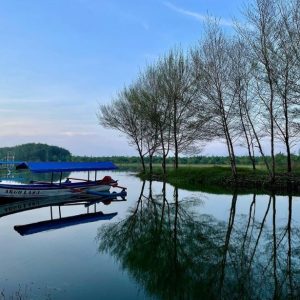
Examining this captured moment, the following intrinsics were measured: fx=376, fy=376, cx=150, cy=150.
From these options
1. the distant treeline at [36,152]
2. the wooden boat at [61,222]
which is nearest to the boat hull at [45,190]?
the wooden boat at [61,222]

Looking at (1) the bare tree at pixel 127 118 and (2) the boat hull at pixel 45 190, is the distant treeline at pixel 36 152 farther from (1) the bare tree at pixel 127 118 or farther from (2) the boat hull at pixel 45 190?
(2) the boat hull at pixel 45 190

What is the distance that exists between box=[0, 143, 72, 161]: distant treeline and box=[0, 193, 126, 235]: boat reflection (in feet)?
214

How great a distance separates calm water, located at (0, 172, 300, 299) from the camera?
7.73 m

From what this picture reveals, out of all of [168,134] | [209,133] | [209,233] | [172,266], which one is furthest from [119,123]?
[172,266]

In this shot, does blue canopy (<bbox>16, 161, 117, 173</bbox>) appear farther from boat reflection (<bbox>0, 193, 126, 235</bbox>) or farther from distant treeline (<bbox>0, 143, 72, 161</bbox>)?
distant treeline (<bbox>0, 143, 72, 161</bbox>)

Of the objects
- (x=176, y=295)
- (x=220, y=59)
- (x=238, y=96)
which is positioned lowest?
(x=176, y=295)

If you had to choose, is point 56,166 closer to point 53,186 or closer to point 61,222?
point 53,186

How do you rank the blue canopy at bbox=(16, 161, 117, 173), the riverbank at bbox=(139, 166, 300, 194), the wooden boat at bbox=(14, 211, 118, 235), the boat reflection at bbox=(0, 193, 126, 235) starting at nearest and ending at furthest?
the wooden boat at bbox=(14, 211, 118, 235)
the boat reflection at bbox=(0, 193, 126, 235)
the blue canopy at bbox=(16, 161, 117, 173)
the riverbank at bbox=(139, 166, 300, 194)

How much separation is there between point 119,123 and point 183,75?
14.0m

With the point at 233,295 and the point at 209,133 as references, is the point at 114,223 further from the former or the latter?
the point at 209,133

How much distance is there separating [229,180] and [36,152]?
66732mm

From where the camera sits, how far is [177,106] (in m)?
41.4

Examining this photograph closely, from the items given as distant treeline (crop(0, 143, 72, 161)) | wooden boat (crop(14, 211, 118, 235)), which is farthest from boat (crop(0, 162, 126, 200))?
distant treeline (crop(0, 143, 72, 161))

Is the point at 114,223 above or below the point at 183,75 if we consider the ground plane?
below
